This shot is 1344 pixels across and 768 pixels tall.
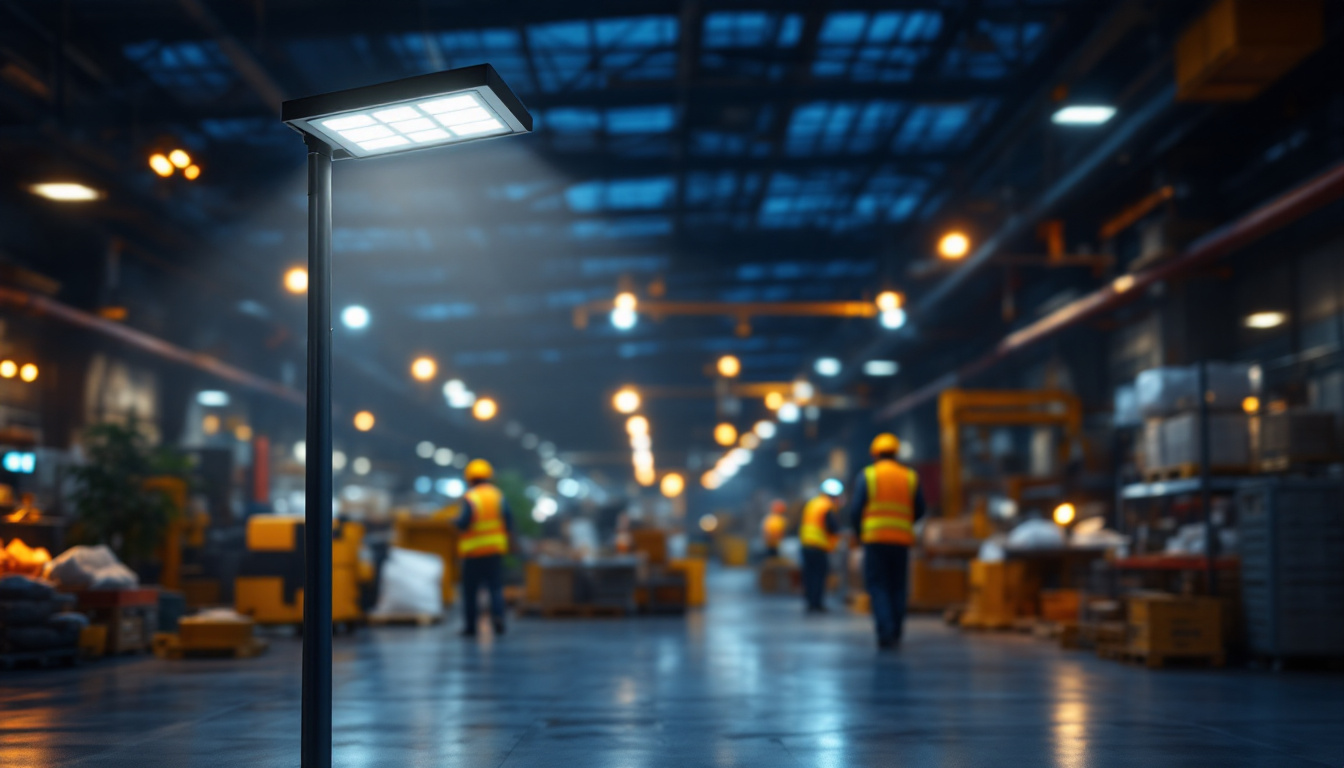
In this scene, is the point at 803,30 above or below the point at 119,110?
above

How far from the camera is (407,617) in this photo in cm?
1561

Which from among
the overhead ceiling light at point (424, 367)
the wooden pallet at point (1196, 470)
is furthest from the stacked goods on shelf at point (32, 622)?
the overhead ceiling light at point (424, 367)

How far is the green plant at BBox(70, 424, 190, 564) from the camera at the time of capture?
44.8 ft

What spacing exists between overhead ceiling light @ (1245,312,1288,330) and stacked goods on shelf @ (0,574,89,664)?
12.6m

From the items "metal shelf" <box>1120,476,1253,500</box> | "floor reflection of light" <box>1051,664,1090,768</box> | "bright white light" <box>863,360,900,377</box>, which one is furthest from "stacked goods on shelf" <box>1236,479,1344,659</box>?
"bright white light" <box>863,360,900,377</box>

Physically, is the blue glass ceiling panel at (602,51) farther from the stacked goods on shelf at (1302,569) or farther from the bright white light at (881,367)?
the bright white light at (881,367)

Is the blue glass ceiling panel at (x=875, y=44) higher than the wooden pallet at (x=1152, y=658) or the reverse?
higher

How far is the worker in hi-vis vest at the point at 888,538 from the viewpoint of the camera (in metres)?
11.3

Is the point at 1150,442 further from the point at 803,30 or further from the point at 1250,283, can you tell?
the point at 803,30

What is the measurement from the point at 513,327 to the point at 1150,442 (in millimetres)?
19272

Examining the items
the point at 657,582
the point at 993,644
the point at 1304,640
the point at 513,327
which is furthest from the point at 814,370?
the point at 1304,640

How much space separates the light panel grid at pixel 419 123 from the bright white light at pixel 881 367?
2330 centimetres

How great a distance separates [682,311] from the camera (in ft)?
64.3

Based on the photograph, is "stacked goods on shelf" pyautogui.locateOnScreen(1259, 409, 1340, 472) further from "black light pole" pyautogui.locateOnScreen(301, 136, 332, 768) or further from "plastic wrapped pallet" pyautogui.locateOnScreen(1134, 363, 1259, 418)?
"black light pole" pyautogui.locateOnScreen(301, 136, 332, 768)
